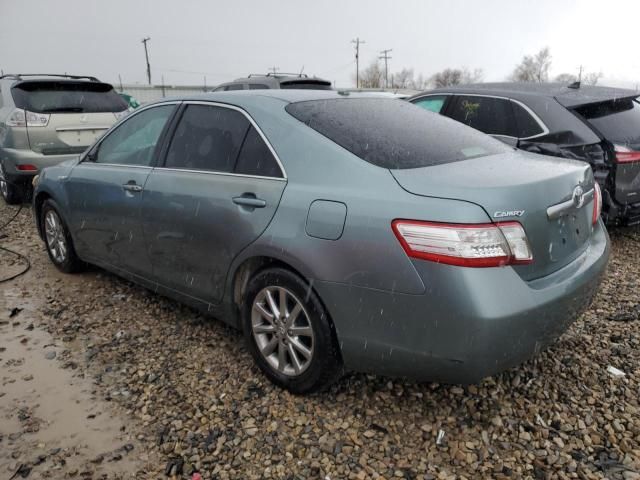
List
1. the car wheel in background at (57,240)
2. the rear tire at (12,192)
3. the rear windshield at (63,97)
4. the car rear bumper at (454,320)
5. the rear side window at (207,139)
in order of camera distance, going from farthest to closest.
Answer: the rear tire at (12,192)
the rear windshield at (63,97)
the car wheel in background at (57,240)
the rear side window at (207,139)
the car rear bumper at (454,320)

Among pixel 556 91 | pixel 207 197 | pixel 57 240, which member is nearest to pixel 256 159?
pixel 207 197

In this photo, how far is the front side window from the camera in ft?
11.7

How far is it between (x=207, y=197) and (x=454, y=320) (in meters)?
1.54

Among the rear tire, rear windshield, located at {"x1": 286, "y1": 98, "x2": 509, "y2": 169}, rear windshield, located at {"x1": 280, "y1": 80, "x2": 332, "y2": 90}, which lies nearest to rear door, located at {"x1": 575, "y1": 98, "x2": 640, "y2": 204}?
rear windshield, located at {"x1": 286, "y1": 98, "x2": 509, "y2": 169}

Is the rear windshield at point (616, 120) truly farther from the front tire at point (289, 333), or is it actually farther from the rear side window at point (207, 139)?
the front tire at point (289, 333)

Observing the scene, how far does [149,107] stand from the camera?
12.3 feet

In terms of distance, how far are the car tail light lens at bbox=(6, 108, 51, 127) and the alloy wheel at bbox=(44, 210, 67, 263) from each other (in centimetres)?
247

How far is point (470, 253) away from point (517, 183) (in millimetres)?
440

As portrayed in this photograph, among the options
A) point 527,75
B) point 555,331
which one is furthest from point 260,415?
point 527,75

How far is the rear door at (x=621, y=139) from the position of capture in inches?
181

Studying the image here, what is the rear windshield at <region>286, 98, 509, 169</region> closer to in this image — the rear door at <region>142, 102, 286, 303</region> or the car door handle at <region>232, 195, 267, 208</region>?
the rear door at <region>142, 102, 286, 303</region>

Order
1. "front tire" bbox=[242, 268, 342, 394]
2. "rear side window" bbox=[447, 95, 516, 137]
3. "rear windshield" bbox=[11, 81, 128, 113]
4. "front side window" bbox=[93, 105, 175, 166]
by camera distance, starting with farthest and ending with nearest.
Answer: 1. "rear windshield" bbox=[11, 81, 128, 113]
2. "rear side window" bbox=[447, 95, 516, 137]
3. "front side window" bbox=[93, 105, 175, 166]
4. "front tire" bbox=[242, 268, 342, 394]

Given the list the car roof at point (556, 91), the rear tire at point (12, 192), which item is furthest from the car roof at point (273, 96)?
the rear tire at point (12, 192)

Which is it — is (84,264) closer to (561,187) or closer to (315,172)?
(315,172)
